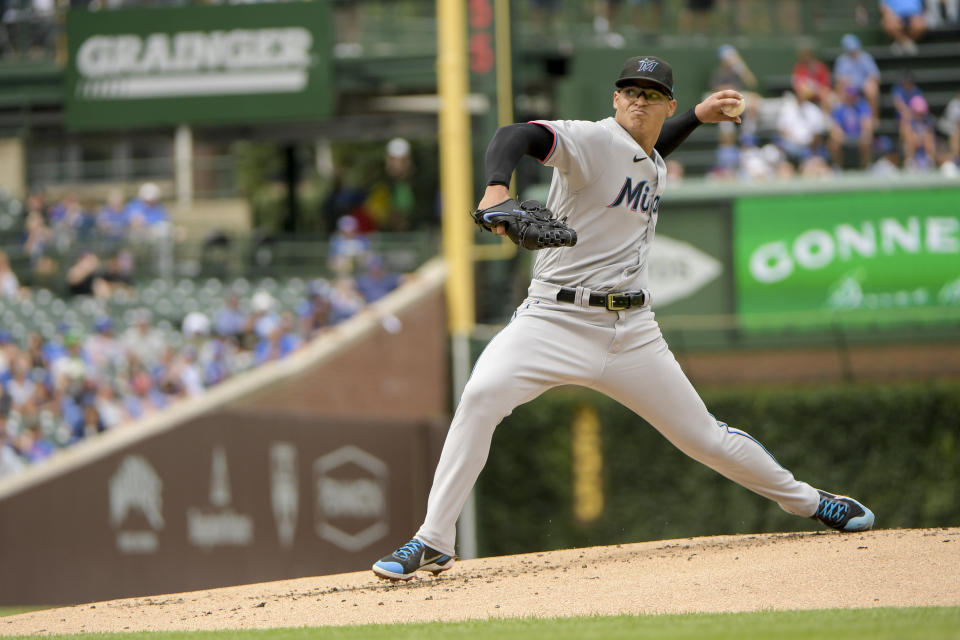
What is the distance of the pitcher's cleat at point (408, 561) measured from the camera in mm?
5594

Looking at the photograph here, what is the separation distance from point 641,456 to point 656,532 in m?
0.76

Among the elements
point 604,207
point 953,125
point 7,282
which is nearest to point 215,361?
point 7,282

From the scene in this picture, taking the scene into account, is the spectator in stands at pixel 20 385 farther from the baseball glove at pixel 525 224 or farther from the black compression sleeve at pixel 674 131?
the baseball glove at pixel 525 224

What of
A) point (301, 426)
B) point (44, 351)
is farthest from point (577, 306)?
point (44, 351)

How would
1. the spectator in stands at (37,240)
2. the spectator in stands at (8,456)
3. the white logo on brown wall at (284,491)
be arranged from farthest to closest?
1. the spectator in stands at (37,240)
2. the spectator in stands at (8,456)
3. the white logo on brown wall at (284,491)

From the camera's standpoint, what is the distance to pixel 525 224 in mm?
4836

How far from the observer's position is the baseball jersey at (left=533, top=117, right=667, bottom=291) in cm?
542

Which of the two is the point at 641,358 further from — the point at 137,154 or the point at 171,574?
the point at 137,154

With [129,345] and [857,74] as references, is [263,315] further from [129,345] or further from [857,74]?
[857,74]

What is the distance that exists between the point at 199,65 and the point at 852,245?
9.39 m

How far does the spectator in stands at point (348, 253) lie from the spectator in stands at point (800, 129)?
4.94 metres

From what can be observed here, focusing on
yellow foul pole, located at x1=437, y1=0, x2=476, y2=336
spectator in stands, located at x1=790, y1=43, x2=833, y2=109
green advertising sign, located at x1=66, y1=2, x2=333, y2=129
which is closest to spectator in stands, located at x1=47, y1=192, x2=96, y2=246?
green advertising sign, located at x1=66, y1=2, x2=333, y2=129

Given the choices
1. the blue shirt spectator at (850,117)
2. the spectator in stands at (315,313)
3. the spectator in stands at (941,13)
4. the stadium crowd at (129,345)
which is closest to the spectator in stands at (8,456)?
the stadium crowd at (129,345)

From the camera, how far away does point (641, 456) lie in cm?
1364
